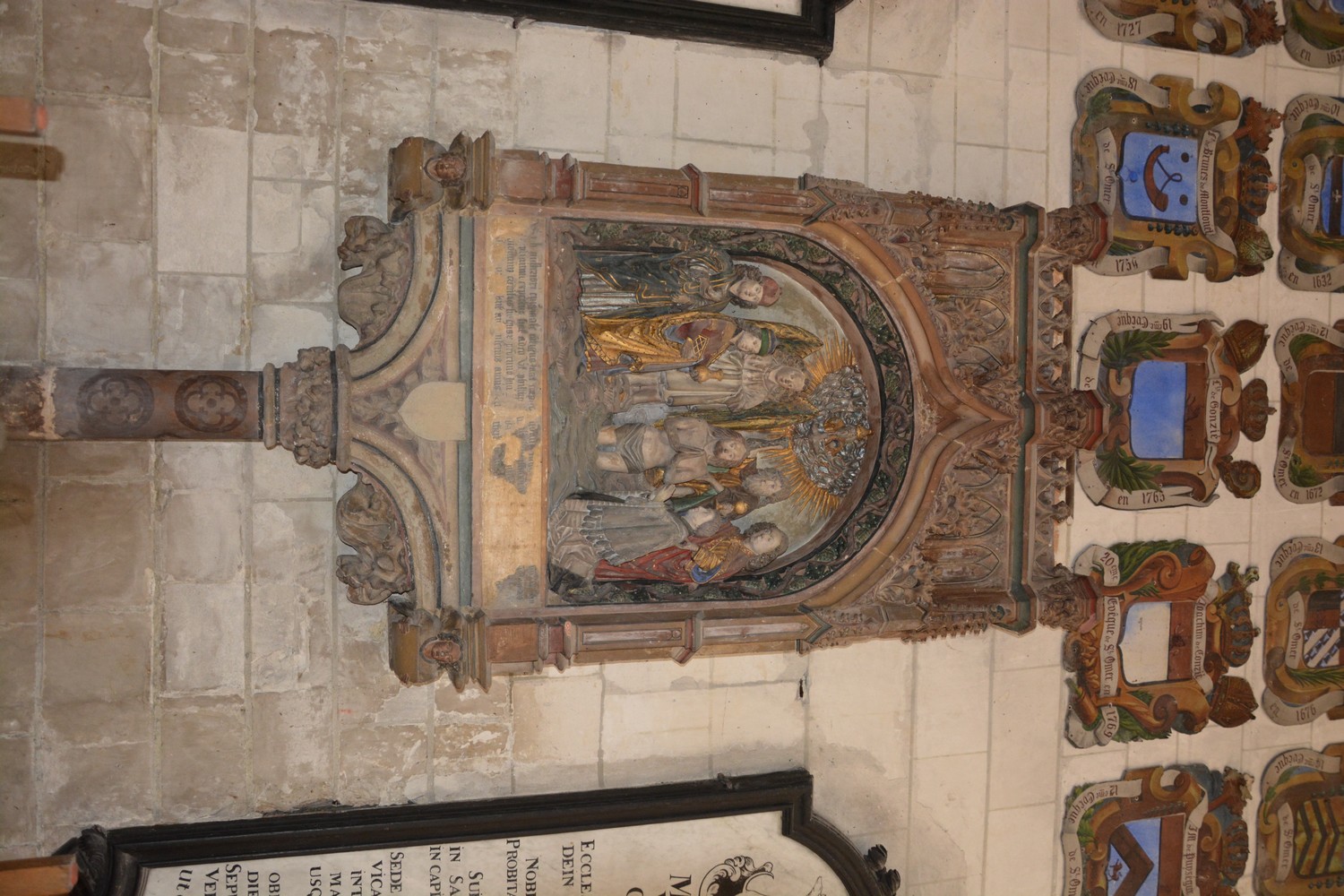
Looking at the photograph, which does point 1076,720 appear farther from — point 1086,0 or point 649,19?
point 649,19

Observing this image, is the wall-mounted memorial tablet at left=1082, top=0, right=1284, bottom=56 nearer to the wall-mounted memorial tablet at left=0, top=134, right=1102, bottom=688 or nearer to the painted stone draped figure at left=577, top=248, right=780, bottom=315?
the wall-mounted memorial tablet at left=0, top=134, right=1102, bottom=688

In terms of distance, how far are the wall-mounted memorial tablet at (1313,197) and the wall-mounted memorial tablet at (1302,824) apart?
3.33 m

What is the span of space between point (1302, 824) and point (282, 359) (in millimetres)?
7371

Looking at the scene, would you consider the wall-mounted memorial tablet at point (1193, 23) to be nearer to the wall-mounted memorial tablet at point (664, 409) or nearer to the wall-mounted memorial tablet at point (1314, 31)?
the wall-mounted memorial tablet at point (1314, 31)

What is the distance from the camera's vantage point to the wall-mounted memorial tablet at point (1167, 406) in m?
6.63

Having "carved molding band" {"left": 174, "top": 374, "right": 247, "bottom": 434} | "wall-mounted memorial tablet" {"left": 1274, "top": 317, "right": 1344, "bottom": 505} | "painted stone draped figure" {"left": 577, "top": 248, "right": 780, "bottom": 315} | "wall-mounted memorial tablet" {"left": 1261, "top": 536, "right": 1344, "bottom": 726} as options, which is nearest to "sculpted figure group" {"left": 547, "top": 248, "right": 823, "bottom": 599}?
"painted stone draped figure" {"left": 577, "top": 248, "right": 780, "bottom": 315}

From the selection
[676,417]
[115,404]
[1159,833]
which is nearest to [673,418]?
[676,417]

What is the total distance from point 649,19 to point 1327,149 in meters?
4.93

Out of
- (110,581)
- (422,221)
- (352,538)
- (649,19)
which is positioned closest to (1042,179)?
(649,19)

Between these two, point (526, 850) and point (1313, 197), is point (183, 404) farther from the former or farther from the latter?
point (1313, 197)

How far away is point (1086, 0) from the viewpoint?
6.70m

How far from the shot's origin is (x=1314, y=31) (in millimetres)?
7176

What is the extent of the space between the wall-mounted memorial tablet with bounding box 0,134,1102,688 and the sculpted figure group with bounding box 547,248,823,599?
0.05ft

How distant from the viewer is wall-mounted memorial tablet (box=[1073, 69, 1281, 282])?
662cm
